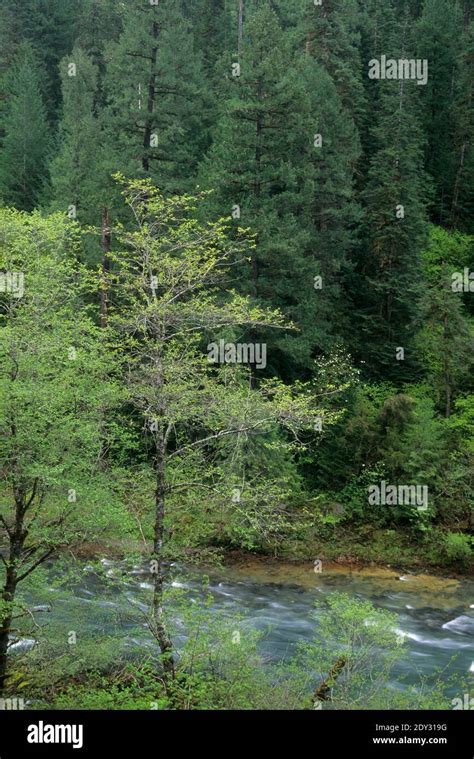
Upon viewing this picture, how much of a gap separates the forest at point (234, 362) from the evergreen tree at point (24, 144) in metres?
0.19

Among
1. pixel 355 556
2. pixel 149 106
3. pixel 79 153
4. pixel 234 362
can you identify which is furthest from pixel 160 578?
pixel 79 153

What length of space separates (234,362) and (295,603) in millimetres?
6875

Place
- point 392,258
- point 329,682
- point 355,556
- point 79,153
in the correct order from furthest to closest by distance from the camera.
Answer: point 79,153, point 392,258, point 355,556, point 329,682

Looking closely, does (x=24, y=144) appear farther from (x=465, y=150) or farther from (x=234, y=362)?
(x=234, y=362)

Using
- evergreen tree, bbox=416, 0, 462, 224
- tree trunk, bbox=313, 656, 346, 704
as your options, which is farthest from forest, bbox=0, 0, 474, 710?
evergreen tree, bbox=416, 0, 462, 224

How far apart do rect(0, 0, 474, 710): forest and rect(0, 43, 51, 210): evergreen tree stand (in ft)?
0.61

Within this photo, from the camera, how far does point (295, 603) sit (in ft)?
57.3

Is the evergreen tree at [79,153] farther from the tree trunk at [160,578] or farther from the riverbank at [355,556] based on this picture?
the tree trunk at [160,578]

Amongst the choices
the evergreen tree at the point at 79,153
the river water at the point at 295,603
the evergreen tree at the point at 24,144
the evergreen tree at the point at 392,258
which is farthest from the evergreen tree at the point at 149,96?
the river water at the point at 295,603

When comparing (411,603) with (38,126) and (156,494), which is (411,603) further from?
(38,126)

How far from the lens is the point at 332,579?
1919 centimetres

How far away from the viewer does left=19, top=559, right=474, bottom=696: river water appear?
13.8 metres

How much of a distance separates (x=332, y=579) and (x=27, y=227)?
12.8 meters

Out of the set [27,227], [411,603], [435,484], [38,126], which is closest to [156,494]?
[27,227]
